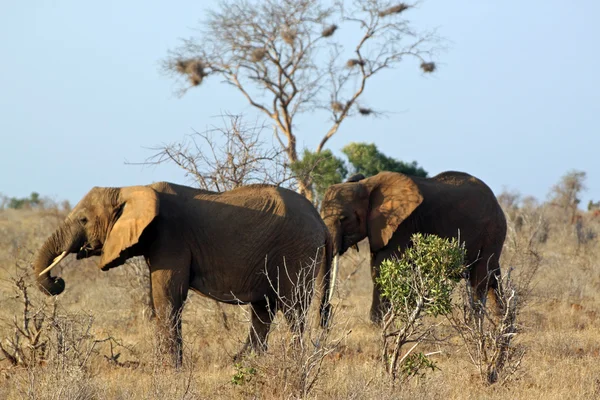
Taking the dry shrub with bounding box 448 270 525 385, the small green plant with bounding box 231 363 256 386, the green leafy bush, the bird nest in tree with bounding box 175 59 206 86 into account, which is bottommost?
the small green plant with bounding box 231 363 256 386

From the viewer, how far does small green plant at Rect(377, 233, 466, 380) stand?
8.16 metres

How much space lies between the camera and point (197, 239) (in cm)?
1007

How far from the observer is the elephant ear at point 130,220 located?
383 inches

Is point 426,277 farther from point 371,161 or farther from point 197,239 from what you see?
point 371,161

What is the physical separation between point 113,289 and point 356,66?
17.1 meters

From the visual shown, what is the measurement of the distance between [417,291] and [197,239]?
283cm

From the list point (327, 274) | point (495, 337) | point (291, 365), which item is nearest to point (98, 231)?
point (327, 274)

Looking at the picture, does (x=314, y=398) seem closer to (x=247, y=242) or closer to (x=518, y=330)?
(x=518, y=330)

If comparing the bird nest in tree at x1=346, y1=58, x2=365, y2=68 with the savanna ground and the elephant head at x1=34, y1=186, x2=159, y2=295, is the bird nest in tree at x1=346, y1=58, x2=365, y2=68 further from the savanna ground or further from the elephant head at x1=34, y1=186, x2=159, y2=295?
the elephant head at x1=34, y1=186, x2=159, y2=295

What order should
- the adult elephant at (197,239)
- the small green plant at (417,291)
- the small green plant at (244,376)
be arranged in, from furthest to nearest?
1. the adult elephant at (197,239)
2. the small green plant at (417,291)
3. the small green plant at (244,376)

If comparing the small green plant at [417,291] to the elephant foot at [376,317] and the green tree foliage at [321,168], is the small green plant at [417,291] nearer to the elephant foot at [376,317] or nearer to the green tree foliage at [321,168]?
the elephant foot at [376,317]

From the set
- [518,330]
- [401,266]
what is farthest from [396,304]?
[518,330]

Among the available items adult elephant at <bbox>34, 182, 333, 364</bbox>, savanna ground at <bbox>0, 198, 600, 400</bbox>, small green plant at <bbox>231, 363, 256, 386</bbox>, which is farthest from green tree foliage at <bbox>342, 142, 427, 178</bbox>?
small green plant at <bbox>231, 363, 256, 386</bbox>

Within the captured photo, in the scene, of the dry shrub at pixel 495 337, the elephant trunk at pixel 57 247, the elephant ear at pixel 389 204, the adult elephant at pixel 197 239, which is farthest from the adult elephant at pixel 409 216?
the dry shrub at pixel 495 337
